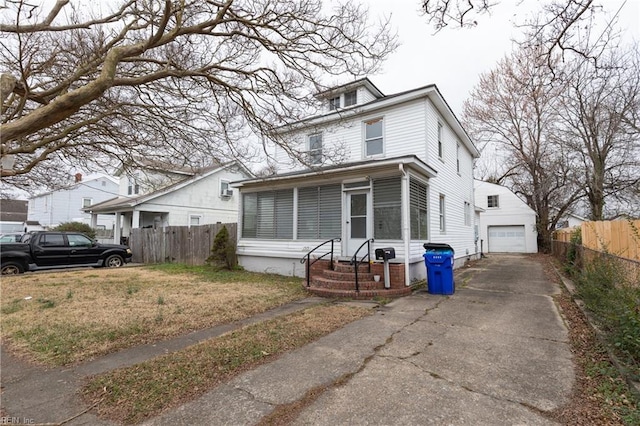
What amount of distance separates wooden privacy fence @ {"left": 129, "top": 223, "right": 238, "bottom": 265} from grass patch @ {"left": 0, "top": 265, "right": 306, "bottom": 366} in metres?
3.51

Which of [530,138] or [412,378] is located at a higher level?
[530,138]

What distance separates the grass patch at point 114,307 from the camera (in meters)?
4.67

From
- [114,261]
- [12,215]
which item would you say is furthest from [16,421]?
[12,215]

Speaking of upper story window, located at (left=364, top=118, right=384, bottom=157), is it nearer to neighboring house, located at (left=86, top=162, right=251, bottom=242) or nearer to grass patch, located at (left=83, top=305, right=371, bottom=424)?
grass patch, located at (left=83, top=305, right=371, bottom=424)

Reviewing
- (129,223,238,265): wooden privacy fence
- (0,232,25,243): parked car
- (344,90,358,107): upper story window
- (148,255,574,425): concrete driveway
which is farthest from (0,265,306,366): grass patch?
(344,90,358,107): upper story window

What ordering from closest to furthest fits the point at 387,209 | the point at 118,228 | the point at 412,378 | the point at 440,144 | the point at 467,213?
the point at 412,378, the point at 387,209, the point at 440,144, the point at 467,213, the point at 118,228

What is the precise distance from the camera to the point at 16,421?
9.07ft

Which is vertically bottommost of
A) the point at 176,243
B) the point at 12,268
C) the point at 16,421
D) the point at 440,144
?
the point at 16,421

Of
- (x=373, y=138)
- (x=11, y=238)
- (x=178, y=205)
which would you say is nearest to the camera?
(x=373, y=138)

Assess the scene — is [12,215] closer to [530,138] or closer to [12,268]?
[12,268]

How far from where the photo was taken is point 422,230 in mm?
9977

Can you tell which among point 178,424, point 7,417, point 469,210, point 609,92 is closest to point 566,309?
point 178,424

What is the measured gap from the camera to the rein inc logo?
2.73 meters

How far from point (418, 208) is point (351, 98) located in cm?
574
